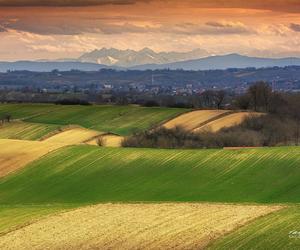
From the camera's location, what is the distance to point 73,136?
11294 cm

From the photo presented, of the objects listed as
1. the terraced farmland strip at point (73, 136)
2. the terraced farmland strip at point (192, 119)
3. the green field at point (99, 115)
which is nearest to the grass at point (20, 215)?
the terraced farmland strip at point (73, 136)

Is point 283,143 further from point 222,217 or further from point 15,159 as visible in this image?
point 222,217

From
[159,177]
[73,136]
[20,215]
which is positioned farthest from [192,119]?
[20,215]

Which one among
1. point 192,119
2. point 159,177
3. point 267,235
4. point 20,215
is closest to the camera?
point 267,235

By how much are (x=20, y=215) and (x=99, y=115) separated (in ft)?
323

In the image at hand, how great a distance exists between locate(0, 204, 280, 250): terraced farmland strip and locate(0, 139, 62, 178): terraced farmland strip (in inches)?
1311

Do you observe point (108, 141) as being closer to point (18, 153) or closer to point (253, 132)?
point (253, 132)

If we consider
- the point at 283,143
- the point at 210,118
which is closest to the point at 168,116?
the point at 210,118

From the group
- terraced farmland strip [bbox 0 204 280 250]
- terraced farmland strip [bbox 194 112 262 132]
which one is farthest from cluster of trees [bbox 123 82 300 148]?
terraced farmland strip [bbox 0 204 280 250]

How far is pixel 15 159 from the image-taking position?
272 ft

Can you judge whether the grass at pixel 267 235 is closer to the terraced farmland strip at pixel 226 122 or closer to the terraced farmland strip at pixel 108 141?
the terraced farmland strip at pixel 108 141

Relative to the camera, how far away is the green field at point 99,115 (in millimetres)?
133250

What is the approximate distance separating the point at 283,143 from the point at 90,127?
121 ft

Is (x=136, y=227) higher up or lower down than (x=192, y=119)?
higher up
